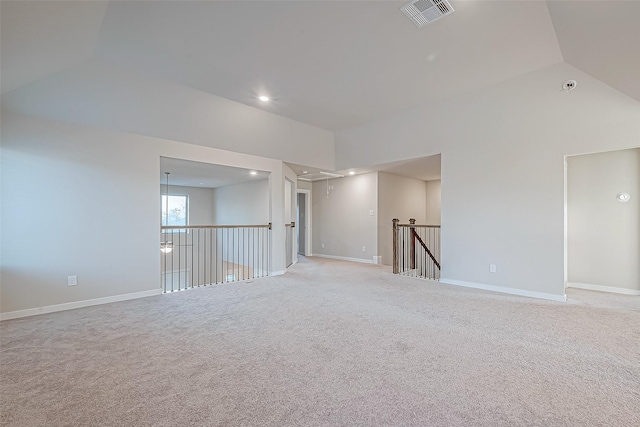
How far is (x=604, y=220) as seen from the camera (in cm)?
446

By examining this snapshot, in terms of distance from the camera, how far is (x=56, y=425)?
5.20ft

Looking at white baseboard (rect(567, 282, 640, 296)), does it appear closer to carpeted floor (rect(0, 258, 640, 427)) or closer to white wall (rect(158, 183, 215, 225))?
carpeted floor (rect(0, 258, 640, 427))

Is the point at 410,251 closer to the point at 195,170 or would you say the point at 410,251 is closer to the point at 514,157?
the point at 514,157

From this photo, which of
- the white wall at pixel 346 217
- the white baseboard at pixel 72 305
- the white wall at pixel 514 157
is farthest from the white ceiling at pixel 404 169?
the white baseboard at pixel 72 305

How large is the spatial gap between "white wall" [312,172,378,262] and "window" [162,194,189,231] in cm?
416

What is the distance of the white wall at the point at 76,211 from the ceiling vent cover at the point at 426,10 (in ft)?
11.9

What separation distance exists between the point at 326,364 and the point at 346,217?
229 inches

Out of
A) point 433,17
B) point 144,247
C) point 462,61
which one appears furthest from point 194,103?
point 462,61

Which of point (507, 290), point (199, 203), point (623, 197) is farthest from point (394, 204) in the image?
point (199, 203)

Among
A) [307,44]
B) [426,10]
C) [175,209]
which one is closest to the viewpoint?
[426,10]

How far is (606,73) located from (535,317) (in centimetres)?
282

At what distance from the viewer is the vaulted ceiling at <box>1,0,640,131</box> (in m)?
2.56

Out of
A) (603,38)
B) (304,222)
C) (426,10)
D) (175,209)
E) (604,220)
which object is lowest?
(304,222)

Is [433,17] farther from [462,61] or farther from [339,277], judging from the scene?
[339,277]
